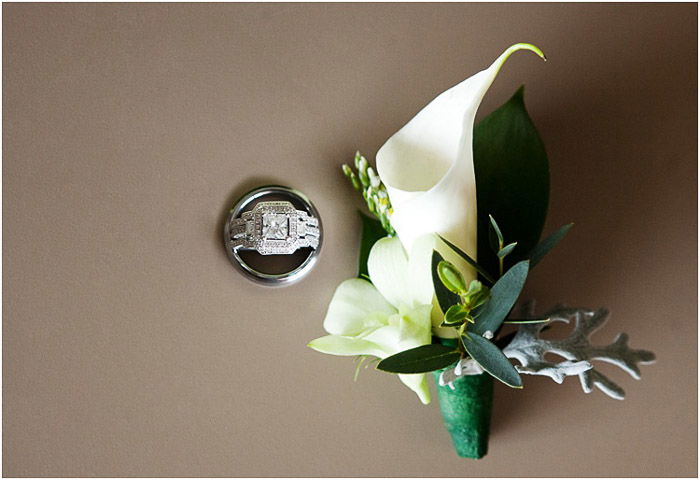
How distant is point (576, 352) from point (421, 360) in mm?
214

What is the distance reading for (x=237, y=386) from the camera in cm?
89

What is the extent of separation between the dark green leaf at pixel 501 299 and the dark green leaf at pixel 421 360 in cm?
4

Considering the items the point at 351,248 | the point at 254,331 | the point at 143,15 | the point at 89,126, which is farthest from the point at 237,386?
the point at 143,15

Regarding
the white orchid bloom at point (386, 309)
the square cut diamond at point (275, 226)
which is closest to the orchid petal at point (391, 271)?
the white orchid bloom at point (386, 309)

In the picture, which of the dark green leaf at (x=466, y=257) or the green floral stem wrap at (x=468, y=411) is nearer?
the dark green leaf at (x=466, y=257)

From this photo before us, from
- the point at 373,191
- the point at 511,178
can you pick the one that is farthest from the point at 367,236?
the point at 511,178

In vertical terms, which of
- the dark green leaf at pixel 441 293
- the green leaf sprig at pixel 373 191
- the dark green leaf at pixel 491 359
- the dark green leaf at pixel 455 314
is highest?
the green leaf sprig at pixel 373 191

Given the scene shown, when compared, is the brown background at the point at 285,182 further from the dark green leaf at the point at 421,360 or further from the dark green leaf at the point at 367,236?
the dark green leaf at the point at 421,360

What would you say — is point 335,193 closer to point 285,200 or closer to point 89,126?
point 285,200

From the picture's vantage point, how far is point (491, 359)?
0.75 meters

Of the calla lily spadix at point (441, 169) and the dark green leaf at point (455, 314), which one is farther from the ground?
the calla lily spadix at point (441, 169)

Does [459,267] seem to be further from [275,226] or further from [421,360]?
[275,226]

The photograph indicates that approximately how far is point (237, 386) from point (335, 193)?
27cm

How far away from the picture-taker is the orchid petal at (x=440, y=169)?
0.76 metres
